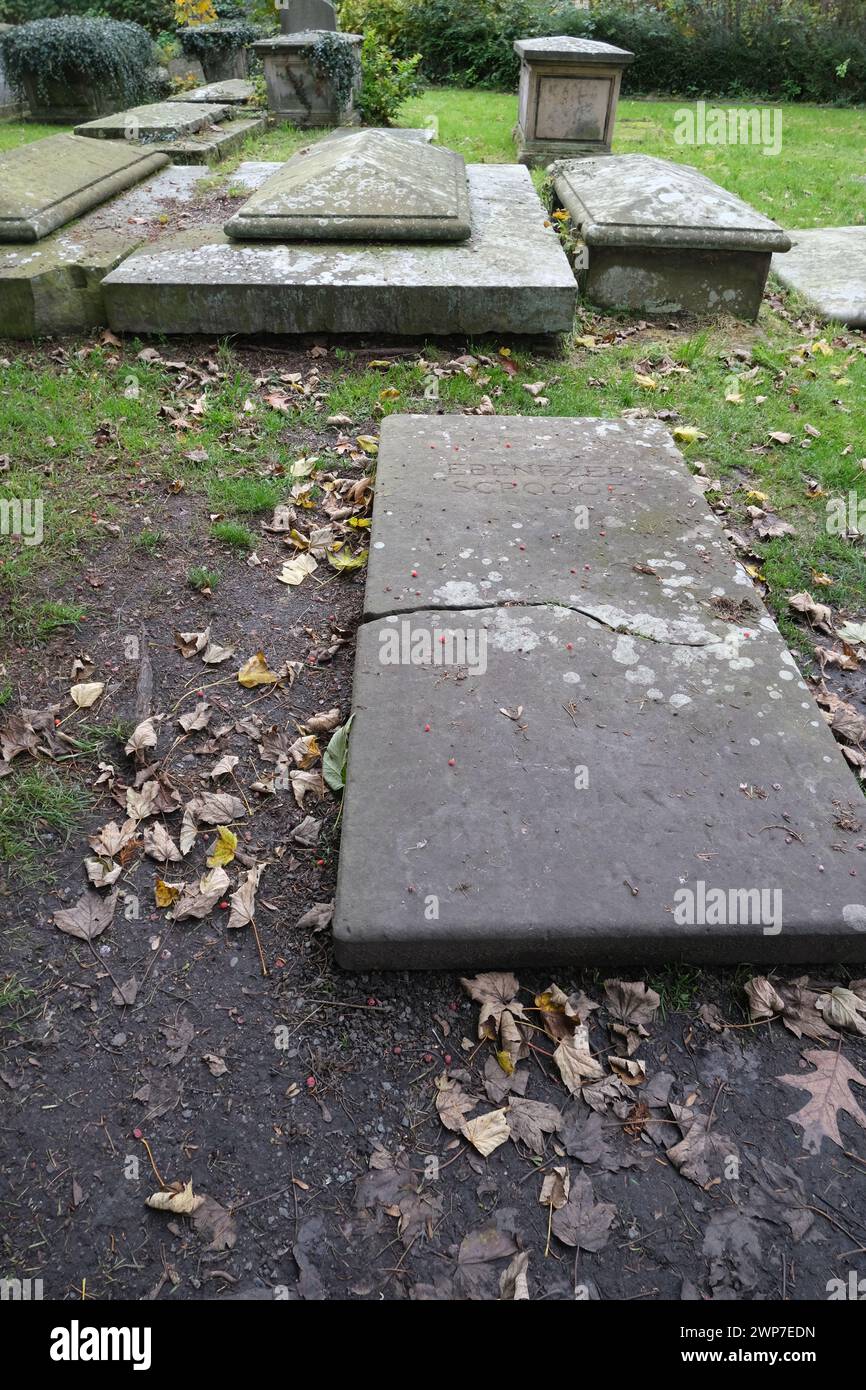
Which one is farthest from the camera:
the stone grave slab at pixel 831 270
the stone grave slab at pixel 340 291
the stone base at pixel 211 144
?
the stone base at pixel 211 144

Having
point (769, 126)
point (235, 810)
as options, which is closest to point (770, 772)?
point (235, 810)

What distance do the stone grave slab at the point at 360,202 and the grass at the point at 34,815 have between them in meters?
3.70

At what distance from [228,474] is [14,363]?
5.37 ft

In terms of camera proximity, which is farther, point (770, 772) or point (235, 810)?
point (235, 810)

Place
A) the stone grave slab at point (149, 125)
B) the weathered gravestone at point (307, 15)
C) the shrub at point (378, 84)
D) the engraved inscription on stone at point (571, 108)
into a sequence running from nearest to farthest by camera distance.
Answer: the stone grave slab at point (149, 125), the engraved inscription on stone at point (571, 108), the shrub at point (378, 84), the weathered gravestone at point (307, 15)

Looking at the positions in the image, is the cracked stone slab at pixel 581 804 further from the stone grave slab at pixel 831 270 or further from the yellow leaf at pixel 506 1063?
the stone grave slab at pixel 831 270

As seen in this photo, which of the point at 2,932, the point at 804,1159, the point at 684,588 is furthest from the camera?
the point at 684,588

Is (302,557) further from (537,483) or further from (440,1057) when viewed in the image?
(440,1057)

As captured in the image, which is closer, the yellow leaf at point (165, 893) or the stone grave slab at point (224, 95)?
the yellow leaf at point (165, 893)

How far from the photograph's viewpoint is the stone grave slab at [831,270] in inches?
215

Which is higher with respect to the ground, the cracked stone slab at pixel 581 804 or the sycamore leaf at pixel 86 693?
the cracked stone slab at pixel 581 804

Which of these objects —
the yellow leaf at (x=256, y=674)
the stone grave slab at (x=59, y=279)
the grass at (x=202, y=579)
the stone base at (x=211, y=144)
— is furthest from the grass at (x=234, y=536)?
the stone base at (x=211, y=144)

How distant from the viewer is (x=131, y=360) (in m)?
4.59

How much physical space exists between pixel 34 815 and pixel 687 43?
19.0 meters
